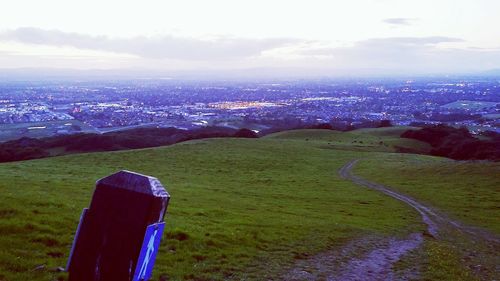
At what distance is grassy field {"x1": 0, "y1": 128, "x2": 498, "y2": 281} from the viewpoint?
14.8 m

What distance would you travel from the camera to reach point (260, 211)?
28.8 meters

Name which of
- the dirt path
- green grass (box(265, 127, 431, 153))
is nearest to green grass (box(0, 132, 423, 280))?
the dirt path

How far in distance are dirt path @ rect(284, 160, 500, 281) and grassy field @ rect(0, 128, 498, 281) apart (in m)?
0.86

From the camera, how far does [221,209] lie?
27.2 meters

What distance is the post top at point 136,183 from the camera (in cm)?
416

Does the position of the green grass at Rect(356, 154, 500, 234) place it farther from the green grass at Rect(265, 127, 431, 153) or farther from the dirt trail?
the green grass at Rect(265, 127, 431, 153)

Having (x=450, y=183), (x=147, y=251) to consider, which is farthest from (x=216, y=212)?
(x=450, y=183)

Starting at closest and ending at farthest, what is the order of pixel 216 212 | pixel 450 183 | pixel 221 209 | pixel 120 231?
pixel 120 231, pixel 216 212, pixel 221 209, pixel 450 183

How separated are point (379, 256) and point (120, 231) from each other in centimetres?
1773

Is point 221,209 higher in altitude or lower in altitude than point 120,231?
lower

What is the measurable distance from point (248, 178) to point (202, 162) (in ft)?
36.2

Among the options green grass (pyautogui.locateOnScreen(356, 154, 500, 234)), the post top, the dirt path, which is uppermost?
the post top

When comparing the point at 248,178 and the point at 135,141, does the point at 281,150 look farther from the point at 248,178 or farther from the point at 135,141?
the point at 135,141

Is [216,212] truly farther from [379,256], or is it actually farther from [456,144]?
[456,144]
